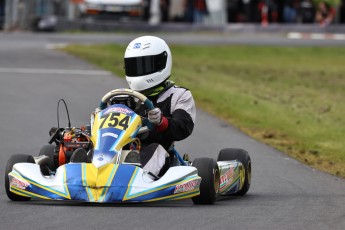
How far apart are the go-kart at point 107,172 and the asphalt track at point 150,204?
10 centimetres

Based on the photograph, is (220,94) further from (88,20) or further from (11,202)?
(88,20)

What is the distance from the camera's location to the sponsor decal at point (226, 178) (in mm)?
9039

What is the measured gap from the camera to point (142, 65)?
924 cm

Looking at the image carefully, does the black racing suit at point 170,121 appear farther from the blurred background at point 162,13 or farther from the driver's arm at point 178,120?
the blurred background at point 162,13

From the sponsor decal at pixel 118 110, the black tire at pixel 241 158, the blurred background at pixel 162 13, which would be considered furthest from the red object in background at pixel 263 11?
the sponsor decal at pixel 118 110

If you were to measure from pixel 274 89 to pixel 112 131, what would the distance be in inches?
534

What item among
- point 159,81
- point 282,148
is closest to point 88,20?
point 282,148

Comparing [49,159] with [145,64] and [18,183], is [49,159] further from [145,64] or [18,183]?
[145,64]

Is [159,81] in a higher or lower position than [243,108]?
higher

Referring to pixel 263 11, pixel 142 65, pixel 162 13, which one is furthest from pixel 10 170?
pixel 162 13

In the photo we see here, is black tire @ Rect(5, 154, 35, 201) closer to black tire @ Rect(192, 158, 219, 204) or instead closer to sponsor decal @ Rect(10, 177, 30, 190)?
sponsor decal @ Rect(10, 177, 30, 190)

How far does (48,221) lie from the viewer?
7.29 meters

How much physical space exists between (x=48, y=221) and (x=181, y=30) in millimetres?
30145

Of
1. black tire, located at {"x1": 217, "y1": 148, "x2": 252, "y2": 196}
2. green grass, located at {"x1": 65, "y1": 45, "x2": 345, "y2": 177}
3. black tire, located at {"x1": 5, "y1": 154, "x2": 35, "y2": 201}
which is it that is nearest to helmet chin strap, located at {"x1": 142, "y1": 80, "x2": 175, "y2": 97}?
black tire, located at {"x1": 217, "y1": 148, "x2": 252, "y2": 196}
